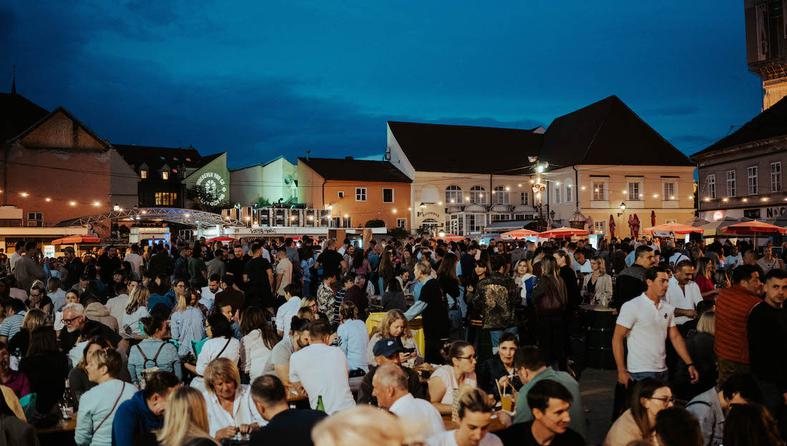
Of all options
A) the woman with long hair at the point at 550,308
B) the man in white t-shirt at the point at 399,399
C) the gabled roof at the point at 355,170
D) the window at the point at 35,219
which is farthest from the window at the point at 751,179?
the window at the point at 35,219

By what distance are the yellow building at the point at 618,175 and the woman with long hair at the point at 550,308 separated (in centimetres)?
3739

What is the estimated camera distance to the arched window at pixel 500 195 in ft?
172

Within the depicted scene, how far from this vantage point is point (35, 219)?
138 feet

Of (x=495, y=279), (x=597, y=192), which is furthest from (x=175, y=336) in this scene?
(x=597, y=192)

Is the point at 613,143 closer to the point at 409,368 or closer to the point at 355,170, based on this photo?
the point at 355,170

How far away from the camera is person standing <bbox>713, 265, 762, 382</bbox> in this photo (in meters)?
5.84

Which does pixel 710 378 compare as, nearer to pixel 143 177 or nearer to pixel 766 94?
pixel 766 94

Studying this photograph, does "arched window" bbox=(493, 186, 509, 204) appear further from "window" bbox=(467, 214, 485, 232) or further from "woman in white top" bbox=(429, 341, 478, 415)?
"woman in white top" bbox=(429, 341, 478, 415)

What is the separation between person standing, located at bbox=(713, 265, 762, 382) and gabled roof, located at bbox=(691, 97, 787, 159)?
31.8 m

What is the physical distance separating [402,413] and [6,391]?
11.1 ft

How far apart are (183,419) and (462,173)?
47.8 m

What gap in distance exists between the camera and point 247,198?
58.8 m

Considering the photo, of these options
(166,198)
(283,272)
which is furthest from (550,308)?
(166,198)

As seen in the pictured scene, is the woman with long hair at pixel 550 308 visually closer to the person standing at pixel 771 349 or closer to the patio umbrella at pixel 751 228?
the person standing at pixel 771 349
